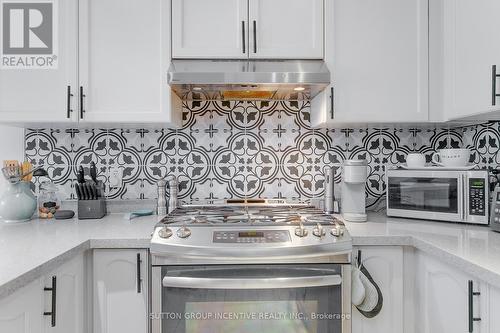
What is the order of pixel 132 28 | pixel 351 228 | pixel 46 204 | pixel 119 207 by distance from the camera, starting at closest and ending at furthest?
pixel 351 228 → pixel 132 28 → pixel 46 204 → pixel 119 207

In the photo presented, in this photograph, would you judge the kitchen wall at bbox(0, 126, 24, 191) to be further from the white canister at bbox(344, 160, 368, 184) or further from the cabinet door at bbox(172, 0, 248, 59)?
the white canister at bbox(344, 160, 368, 184)

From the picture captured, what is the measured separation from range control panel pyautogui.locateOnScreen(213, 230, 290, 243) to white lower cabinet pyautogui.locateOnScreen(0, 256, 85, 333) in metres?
0.56

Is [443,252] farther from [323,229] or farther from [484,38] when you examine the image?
[484,38]

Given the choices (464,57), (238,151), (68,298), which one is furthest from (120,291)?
(464,57)

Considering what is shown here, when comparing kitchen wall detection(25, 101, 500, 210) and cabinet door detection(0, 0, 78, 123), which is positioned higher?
cabinet door detection(0, 0, 78, 123)

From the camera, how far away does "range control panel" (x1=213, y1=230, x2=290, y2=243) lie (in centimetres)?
144

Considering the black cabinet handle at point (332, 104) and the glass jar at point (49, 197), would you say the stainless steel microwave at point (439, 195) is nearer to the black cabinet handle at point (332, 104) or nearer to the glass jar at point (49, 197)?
the black cabinet handle at point (332, 104)

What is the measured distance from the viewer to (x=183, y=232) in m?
1.47

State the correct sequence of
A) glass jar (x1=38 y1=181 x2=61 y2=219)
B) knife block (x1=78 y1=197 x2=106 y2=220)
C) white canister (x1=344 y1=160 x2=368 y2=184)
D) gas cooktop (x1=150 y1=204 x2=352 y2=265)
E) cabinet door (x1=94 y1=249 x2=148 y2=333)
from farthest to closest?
1. glass jar (x1=38 y1=181 x2=61 y2=219)
2. knife block (x1=78 y1=197 x2=106 y2=220)
3. white canister (x1=344 y1=160 x2=368 y2=184)
4. cabinet door (x1=94 y1=249 x2=148 y2=333)
5. gas cooktop (x1=150 y1=204 x2=352 y2=265)

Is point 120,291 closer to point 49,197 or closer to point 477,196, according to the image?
point 49,197

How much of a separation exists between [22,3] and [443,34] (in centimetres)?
214

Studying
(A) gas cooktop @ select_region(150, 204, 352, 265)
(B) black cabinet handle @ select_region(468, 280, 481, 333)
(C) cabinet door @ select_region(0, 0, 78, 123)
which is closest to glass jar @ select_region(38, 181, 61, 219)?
(C) cabinet door @ select_region(0, 0, 78, 123)

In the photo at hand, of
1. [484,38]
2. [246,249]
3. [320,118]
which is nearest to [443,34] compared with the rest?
[484,38]

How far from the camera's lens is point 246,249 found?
54.9 inches
